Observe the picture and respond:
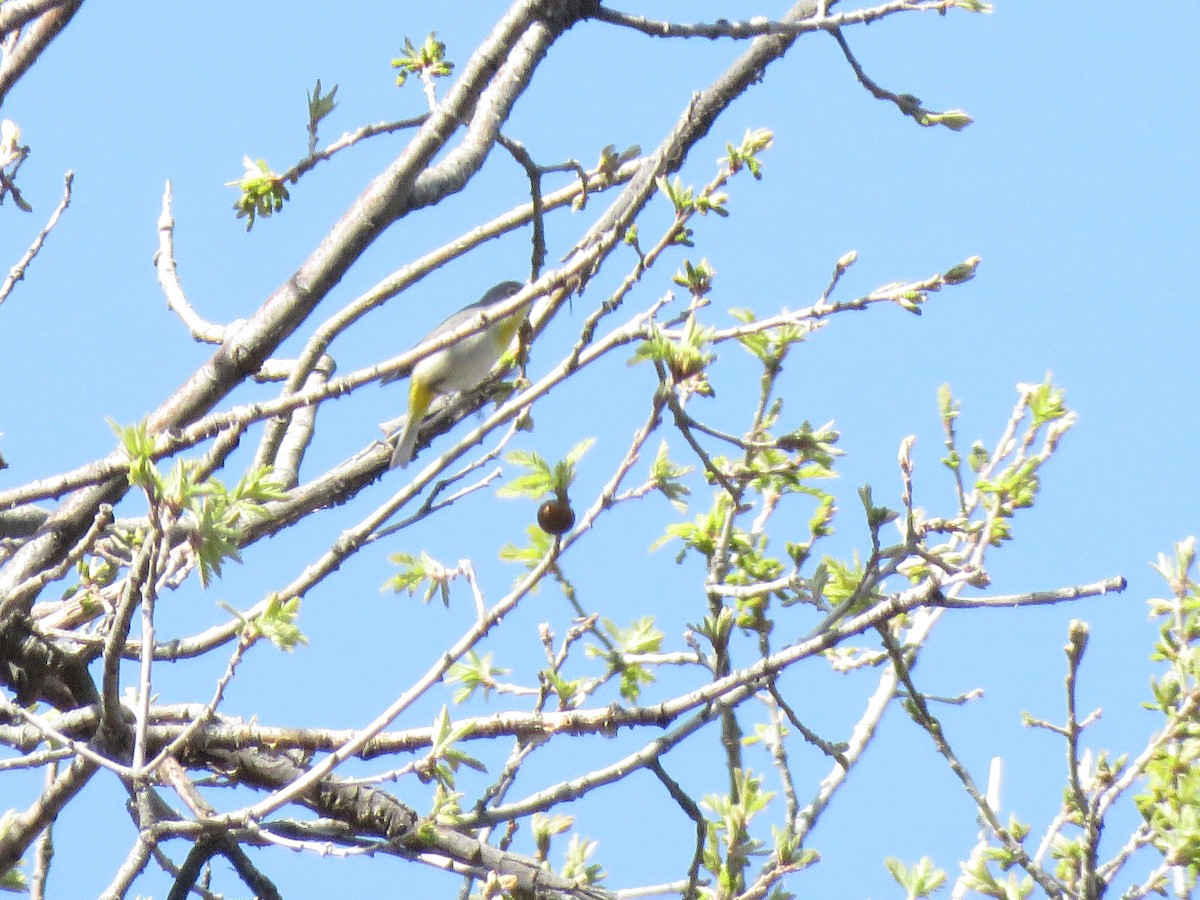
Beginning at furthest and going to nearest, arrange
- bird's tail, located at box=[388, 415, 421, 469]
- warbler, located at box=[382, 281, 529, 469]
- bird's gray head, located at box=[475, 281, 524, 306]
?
bird's gray head, located at box=[475, 281, 524, 306] → warbler, located at box=[382, 281, 529, 469] → bird's tail, located at box=[388, 415, 421, 469]

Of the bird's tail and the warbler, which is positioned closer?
the bird's tail

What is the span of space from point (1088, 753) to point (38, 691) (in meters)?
2.88

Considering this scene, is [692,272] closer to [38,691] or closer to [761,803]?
[761,803]

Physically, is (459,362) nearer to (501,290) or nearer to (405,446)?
(501,290)

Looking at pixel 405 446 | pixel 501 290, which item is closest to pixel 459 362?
pixel 501 290

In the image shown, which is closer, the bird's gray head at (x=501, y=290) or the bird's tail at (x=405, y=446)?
the bird's tail at (x=405, y=446)

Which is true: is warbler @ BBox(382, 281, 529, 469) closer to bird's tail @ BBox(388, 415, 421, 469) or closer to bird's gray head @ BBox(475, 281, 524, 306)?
bird's gray head @ BBox(475, 281, 524, 306)

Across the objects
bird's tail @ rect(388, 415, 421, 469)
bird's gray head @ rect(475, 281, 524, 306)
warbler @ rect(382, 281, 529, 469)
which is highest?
bird's gray head @ rect(475, 281, 524, 306)

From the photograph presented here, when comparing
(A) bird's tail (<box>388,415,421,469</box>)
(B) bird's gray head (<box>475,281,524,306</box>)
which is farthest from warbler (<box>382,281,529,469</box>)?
(A) bird's tail (<box>388,415,421,469</box>)

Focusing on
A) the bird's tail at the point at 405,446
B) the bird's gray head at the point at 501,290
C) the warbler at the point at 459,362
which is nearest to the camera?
the bird's tail at the point at 405,446

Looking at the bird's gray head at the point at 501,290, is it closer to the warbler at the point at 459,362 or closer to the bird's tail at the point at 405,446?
the warbler at the point at 459,362

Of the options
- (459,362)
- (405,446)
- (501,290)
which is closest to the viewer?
(405,446)

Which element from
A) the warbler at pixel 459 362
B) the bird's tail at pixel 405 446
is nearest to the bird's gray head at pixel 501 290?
the warbler at pixel 459 362

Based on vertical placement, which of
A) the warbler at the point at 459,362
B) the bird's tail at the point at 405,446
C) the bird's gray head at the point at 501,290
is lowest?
the bird's tail at the point at 405,446
